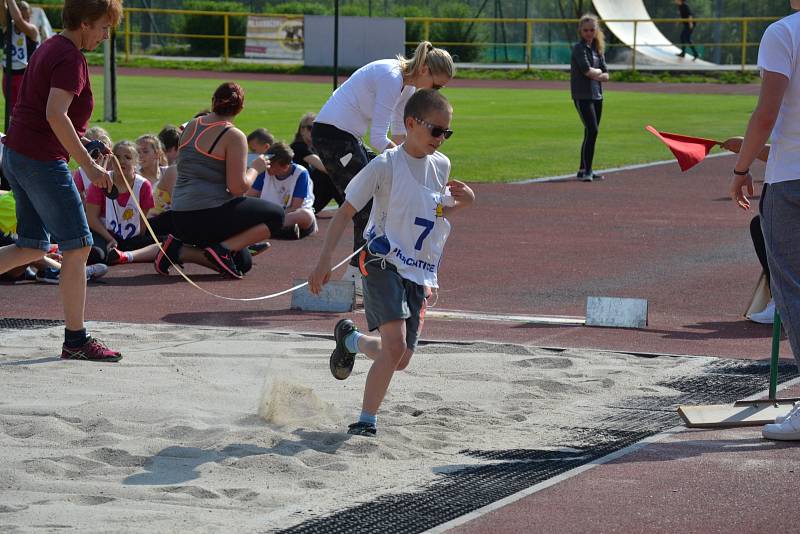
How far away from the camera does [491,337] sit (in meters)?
8.48

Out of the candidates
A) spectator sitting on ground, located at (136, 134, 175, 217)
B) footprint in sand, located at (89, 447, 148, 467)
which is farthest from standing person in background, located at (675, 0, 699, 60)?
footprint in sand, located at (89, 447, 148, 467)

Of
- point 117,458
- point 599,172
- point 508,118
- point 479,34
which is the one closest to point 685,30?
point 479,34

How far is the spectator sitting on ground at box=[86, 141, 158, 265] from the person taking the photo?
11.3m

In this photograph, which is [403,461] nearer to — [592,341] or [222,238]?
[592,341]

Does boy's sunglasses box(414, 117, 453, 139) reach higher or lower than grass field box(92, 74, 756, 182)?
higher

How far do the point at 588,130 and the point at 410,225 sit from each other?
12.9m

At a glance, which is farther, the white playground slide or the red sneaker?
the white playground slide

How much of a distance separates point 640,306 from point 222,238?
3.76 m

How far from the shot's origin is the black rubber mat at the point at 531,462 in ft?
15.8

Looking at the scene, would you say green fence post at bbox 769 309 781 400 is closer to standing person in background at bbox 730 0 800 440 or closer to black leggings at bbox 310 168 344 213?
standing person in background at bbox 730 0 800 440

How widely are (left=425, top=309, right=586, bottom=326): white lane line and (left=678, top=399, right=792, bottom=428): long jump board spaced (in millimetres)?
2452

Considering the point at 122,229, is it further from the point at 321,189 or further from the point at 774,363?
the point at 774,363

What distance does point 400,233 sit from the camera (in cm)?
603

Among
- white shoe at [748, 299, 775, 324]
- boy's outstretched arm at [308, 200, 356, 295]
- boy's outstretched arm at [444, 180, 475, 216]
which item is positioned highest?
boy's outstretched arm at [444, 180, 475, 216]
